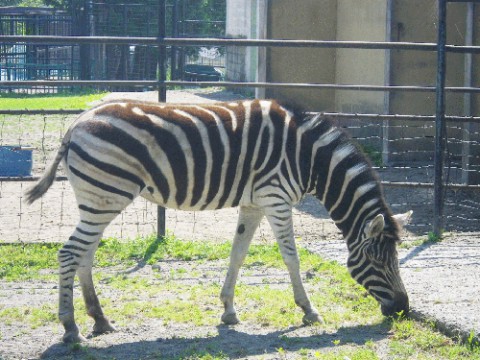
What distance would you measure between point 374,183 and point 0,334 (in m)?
2.79

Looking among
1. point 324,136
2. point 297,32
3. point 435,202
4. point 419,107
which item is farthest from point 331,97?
point 324,136

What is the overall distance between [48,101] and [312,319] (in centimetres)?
1557

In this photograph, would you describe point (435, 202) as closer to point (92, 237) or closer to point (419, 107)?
point (92, 237)

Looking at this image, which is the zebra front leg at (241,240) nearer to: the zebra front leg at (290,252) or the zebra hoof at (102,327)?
the zebra front leg at (290,252)

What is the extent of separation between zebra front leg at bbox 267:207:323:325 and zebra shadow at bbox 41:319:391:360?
215mm

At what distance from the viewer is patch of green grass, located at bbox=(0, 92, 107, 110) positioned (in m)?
19.5

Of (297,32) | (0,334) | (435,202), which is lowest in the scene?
(0,334)

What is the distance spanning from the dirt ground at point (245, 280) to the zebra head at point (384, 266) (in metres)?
0.21

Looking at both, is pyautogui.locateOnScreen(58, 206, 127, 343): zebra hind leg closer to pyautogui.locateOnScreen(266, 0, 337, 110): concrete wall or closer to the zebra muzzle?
the zebra muzzle

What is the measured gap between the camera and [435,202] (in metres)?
8.78

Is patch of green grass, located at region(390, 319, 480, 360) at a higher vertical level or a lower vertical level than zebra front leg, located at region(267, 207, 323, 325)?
lower

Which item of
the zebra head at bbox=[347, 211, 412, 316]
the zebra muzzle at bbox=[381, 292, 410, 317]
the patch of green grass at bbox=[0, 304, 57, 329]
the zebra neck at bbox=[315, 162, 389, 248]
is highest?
the zebra neck at bbox=[315, 162, 389, 248]

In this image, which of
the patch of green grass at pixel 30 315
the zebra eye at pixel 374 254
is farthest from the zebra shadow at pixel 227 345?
the patch of green grass at pixel 30 315

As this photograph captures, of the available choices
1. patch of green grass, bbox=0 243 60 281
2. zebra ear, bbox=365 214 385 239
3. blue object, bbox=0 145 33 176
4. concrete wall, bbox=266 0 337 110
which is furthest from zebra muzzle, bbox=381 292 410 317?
concrete wall, bbox=266 0 337 110
